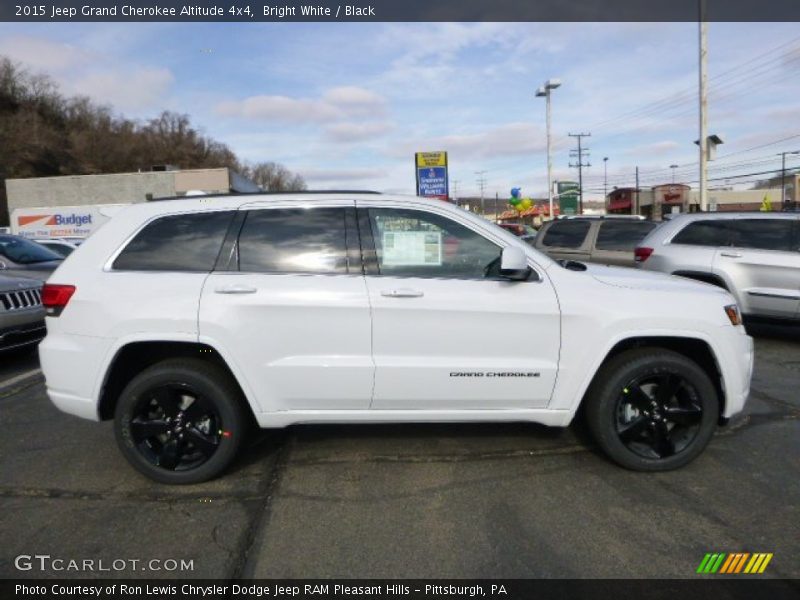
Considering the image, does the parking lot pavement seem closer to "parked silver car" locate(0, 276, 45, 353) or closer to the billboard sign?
"parked silver car" locate(0, 276, 45, 353)

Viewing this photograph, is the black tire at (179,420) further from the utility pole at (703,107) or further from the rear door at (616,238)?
the utility pole at (703,107)

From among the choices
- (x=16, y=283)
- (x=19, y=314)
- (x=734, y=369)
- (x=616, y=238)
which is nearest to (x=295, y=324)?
(x=734, y=369)

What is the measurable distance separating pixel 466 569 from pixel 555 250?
872 centimetres

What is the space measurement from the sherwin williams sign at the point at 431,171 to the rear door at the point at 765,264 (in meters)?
11.5

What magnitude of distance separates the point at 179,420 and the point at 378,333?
Answer: 4.48 feet

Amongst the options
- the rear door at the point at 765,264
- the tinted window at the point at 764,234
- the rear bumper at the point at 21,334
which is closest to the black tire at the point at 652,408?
the rear door at the point at 765,264

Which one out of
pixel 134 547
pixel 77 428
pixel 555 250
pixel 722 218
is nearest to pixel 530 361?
pixel 134 547

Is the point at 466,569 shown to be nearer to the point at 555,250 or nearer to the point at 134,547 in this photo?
the point at 134,547

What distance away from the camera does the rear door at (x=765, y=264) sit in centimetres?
718

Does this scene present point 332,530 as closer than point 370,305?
Yes

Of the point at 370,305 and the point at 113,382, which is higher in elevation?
the point at 370,305

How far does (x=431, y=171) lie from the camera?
18484 mm

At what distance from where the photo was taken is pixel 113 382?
142 inches

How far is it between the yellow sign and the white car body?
15355mm
